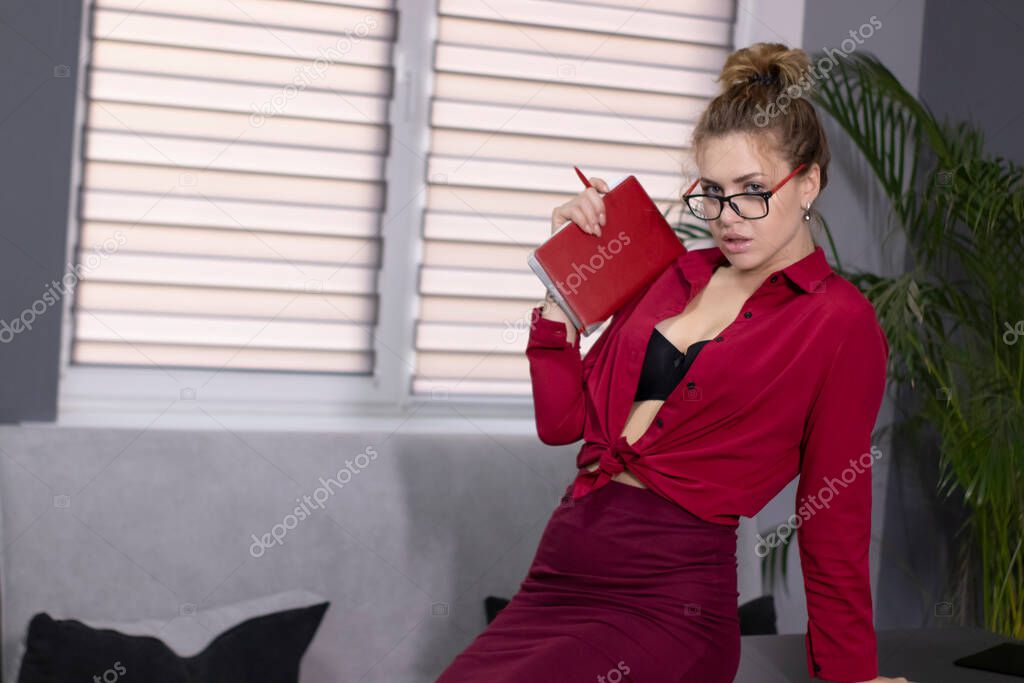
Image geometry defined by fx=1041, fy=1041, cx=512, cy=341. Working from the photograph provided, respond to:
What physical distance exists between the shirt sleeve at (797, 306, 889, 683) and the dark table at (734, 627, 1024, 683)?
4.7 inches

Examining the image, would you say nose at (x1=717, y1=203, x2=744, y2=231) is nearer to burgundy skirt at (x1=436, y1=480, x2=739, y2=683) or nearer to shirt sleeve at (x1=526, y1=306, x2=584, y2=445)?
shirt sleeve at (x1=526, y1=306, x2=584, y2=445)

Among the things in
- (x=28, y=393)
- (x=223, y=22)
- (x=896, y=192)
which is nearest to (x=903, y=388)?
(x=896, y=192)

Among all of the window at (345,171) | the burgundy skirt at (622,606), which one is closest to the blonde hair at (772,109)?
the burgundy skirt at (622,606)

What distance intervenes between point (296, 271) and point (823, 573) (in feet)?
6.02

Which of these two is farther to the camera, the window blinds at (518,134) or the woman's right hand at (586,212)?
the window blinds at (518,134)

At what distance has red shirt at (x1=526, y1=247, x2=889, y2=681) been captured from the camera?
1741 mm

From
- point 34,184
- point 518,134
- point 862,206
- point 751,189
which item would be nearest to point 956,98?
point 862,206

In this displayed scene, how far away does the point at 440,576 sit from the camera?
2.69 metres

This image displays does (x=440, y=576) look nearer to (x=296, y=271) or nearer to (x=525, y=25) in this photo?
(x=296, y=271)

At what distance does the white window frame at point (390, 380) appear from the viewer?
115 inches

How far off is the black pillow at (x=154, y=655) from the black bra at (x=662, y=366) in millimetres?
1012
